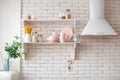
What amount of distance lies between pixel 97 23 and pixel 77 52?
1.86 ft

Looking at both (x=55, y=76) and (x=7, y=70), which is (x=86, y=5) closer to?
(x=55, y=76)

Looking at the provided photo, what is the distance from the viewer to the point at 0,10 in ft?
12.9

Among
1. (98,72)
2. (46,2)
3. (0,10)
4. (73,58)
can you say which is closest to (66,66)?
(73,58)

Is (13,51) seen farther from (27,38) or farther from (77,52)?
(77,52)

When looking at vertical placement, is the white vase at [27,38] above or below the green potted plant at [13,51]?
above

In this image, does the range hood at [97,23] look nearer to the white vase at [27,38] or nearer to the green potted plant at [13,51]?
the white vase at [27,38]

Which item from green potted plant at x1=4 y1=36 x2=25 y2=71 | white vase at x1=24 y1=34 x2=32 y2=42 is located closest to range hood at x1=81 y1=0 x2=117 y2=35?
white vase at x1=24 y1=34 x2=32 y2=42

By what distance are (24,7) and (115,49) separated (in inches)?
63.5

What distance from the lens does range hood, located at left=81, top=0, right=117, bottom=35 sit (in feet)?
12.0

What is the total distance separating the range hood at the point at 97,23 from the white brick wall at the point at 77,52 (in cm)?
16

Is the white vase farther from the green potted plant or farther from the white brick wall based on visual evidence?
the white brick wall

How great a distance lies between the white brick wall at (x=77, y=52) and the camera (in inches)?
154

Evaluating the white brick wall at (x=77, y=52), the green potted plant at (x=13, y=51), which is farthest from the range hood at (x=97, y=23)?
the green potted plant at (x=13, y=51)

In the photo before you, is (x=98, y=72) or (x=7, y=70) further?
(x=98, y=72)
